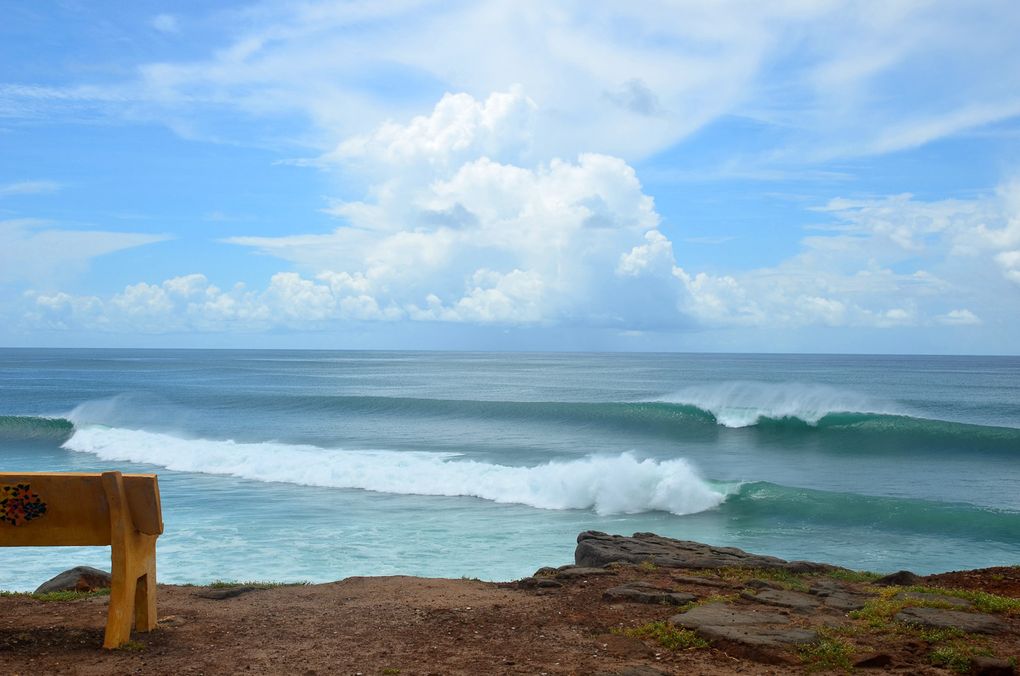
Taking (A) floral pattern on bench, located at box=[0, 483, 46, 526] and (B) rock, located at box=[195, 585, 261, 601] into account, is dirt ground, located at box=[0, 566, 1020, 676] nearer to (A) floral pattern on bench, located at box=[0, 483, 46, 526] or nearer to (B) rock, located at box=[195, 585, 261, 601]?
(B) rock, located at box=[195, 585, 261, 601]

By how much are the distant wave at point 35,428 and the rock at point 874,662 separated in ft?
83.8

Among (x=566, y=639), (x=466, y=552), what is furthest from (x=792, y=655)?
(x=466, y=552)

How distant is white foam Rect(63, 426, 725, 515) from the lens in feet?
45.7

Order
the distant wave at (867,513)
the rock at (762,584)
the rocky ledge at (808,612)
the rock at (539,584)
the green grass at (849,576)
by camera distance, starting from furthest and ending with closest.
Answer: the distant wave at (867,513) → the green grass at (849,576) → the rock at (539,584) → the rock at (762,584) → the rocky ledge at (808,612)

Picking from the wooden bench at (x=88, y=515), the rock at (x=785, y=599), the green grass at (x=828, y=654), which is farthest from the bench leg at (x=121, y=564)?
the rock at (x=785, y=599)

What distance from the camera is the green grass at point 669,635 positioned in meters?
4.64

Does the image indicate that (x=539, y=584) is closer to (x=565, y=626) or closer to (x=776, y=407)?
(x=565, y=626)

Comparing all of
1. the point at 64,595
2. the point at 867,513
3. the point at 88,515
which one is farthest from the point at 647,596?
the point at 867,513

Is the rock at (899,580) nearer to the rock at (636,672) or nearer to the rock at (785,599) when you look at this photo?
the rock at (785,599)

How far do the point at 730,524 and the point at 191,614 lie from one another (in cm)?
903

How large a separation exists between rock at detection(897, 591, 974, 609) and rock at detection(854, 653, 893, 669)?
1.40 meters

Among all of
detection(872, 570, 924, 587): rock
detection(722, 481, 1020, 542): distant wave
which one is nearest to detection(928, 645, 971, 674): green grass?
detection(872, 570, 924, 587): rock

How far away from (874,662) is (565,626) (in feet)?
5.88

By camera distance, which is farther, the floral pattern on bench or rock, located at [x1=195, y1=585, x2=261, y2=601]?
rock, located at [x1=195, y1=585, x2=261, y2=601]
